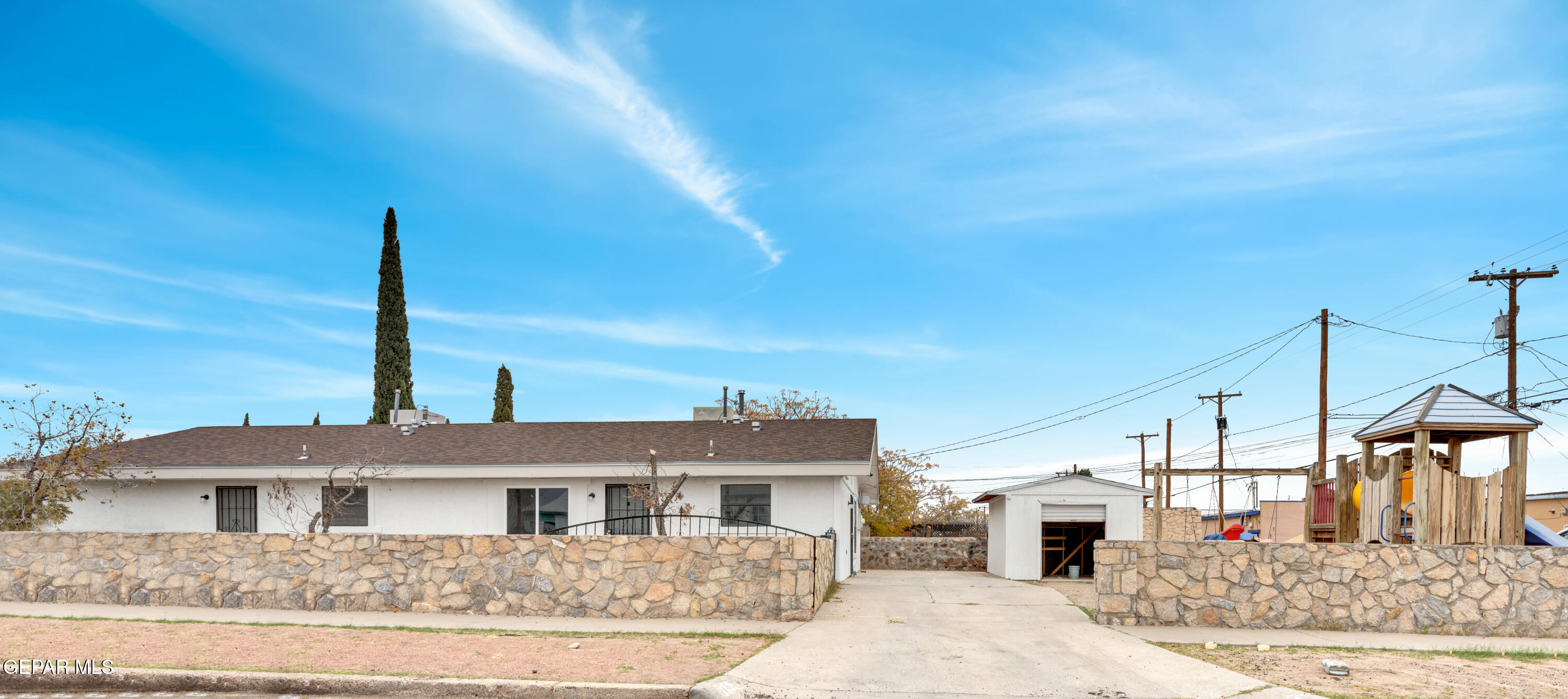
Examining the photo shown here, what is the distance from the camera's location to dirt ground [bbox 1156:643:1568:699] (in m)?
8.46

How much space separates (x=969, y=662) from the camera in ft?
31.7

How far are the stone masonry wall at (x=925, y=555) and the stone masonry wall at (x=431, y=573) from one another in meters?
18.2

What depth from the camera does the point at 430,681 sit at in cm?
823

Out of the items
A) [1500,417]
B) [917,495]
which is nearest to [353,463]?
[1500,417]

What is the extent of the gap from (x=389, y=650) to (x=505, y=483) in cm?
1067

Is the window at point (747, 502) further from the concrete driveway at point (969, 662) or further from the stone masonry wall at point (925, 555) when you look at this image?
the stone masonry wall at point (925, 555)

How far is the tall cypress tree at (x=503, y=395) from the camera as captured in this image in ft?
135

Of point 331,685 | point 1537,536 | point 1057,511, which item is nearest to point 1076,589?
point 1057,511

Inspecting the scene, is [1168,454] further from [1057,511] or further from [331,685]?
[331,685]

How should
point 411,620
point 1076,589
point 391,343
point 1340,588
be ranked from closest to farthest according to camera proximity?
point 411,620 < point 1340,588 < point 1076,589 < point 391,343

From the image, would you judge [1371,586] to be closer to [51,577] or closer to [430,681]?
[430,681]

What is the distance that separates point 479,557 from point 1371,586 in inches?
469

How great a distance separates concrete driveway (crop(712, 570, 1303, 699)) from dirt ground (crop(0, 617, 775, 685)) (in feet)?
2.22

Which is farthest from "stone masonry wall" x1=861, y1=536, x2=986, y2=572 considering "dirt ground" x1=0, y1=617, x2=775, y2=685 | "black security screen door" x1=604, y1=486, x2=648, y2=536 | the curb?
the curb
